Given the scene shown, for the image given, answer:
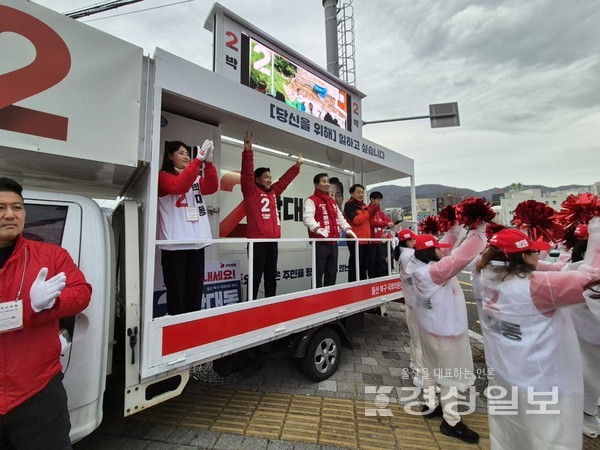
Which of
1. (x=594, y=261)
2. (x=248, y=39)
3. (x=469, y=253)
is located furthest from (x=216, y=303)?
(x=248, y=39)

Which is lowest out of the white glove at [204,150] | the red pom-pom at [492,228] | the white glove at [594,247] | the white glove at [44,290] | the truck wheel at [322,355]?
the truck wheel at [322,355]

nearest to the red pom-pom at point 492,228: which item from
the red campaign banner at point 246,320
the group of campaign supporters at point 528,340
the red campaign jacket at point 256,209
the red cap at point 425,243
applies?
the group of campaign supporters at point 528,340

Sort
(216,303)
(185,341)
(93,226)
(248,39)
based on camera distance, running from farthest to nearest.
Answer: (248,39)
(216,303)
(185,341)
(93,226)

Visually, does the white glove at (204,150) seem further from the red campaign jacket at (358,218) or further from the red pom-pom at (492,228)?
the red campaign jacket at (358,218)

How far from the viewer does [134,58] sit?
1.92 metres

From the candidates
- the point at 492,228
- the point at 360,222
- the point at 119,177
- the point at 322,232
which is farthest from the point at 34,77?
the point at 360,222

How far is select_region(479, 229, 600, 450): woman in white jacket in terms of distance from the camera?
160 centimetres

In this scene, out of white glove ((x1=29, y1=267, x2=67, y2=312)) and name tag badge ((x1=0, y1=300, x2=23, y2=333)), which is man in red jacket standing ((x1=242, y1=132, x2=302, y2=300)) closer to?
white glove ((x1=29, y1=267, x2=67, y2=312))

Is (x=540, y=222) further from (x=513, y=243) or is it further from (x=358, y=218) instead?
(x=358, y=218)

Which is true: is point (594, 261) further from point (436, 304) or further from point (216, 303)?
point (216, 303)

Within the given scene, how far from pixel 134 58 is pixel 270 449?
9.82ft

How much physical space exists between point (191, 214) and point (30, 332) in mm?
1256

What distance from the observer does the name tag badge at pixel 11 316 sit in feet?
4.06

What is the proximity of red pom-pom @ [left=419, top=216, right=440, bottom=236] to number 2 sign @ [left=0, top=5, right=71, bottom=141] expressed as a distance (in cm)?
346
